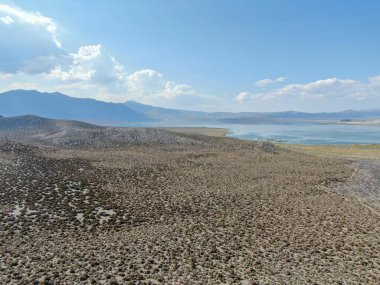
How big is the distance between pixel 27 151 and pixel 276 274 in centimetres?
4144

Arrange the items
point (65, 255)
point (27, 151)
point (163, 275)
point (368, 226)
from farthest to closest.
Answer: point (27, 151) < point (368, 226) < point (65, 255) < point (163, 275)

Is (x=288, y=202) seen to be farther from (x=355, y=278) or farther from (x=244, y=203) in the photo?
(x=355, y=278)

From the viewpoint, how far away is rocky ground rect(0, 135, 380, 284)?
14.4 metres

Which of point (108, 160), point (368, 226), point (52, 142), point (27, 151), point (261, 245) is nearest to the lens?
point (261, 245)

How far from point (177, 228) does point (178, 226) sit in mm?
363

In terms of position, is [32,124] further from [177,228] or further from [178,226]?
[177,228]

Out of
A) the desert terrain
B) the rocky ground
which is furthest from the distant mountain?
the rocky ground

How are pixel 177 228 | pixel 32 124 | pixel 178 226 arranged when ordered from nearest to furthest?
pixel 177 228, pixel 178 226, pixel 32 124

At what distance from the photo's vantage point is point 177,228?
20.1 metres

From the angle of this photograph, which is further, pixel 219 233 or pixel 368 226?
pixel 368 226

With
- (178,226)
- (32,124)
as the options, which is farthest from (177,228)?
(32,124)

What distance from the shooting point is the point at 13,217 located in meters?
20.0

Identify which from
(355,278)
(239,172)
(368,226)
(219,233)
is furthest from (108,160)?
(355,278)

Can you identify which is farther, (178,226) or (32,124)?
(32,124)
